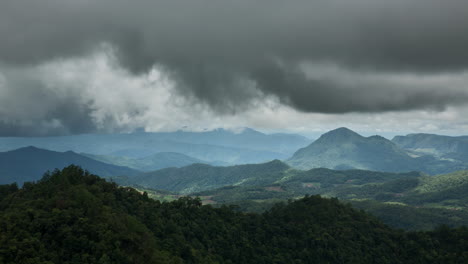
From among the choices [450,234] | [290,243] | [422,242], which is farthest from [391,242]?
[290,243]

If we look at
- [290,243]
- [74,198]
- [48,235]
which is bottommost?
[290,243]

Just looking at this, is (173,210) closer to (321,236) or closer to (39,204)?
(39,204)

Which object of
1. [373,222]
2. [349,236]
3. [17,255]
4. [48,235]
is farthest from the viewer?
[373,222]

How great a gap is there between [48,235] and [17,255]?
10386 mm

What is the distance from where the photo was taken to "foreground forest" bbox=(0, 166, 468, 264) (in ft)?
226

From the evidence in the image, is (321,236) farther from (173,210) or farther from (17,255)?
(17,255)

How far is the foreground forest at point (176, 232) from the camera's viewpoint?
68875mm

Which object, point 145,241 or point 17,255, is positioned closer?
point 17,255

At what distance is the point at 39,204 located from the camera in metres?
81.8

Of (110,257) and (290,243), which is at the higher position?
(110,257)

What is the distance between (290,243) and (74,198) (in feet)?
288

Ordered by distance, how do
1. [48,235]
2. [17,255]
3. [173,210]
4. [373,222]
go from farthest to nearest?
[373,222] < [173,210] < [48,235] < [17,255]

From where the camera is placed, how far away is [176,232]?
4272 inches

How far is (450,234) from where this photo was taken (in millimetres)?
137625
